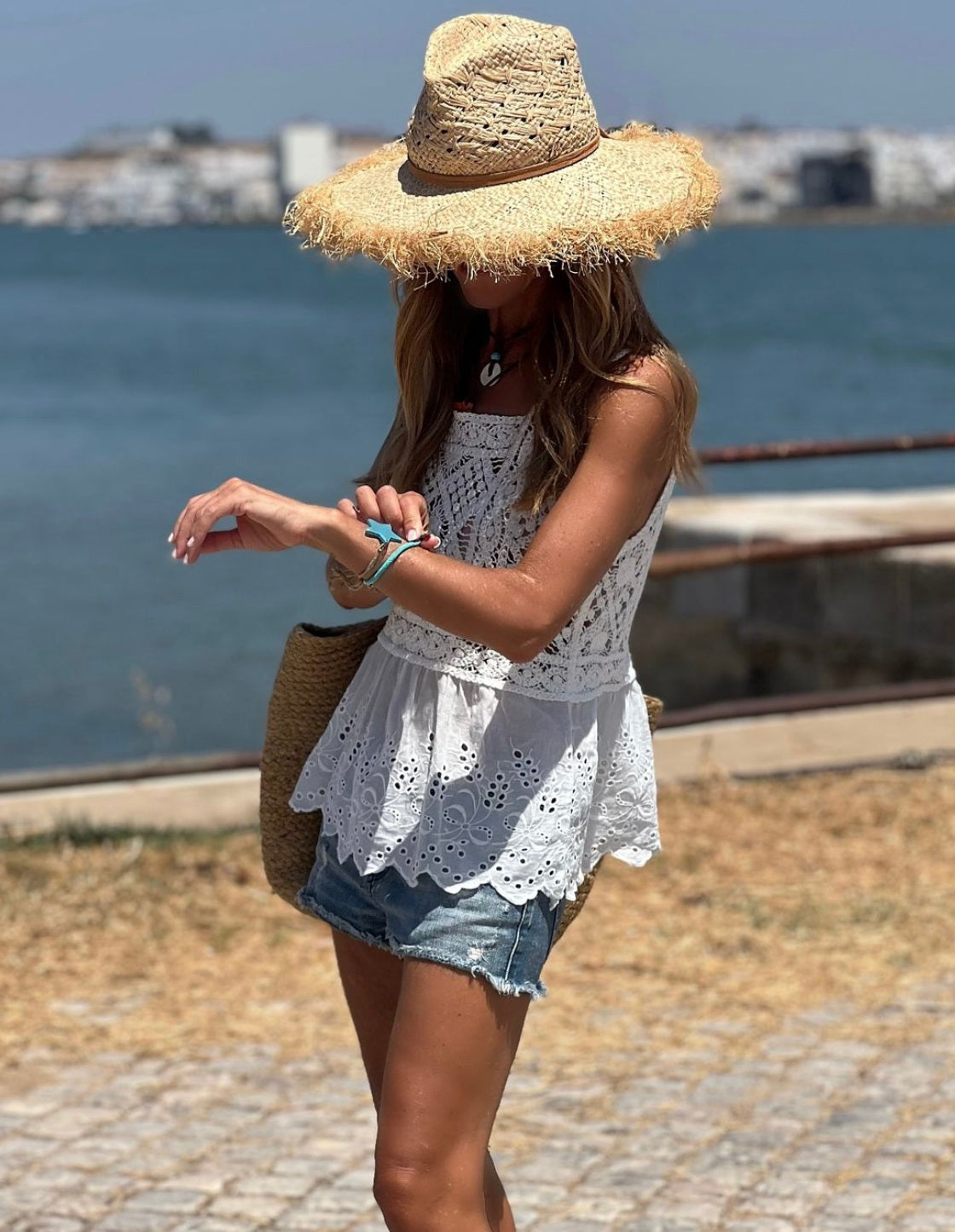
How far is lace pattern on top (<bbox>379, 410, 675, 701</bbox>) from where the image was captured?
2562 mm

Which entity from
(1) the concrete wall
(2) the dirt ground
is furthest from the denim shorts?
(1) the concrete wall

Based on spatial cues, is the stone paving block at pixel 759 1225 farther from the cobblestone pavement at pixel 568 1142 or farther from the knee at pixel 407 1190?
the knee at pixel 407 1190

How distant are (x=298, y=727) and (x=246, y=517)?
1.84 feet

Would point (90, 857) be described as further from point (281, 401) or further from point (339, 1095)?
point (281, 401)

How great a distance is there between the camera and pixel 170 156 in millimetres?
160000

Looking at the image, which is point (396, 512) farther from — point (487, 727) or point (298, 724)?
point (298, 724)

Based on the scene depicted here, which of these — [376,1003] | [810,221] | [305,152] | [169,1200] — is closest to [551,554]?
[376,1003]

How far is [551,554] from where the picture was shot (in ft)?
7.79

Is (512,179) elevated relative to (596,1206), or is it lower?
elevated

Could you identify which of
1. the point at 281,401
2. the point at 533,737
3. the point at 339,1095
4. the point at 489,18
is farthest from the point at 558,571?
the point at 281,401

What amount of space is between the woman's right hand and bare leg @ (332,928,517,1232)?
65 cm

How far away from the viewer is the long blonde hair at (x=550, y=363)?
246 cm

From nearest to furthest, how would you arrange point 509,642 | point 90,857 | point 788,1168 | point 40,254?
1. point 509,642
2. point 788,1168
3. point 90,857
4. point 40,254

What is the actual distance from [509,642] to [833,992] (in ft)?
9.45
